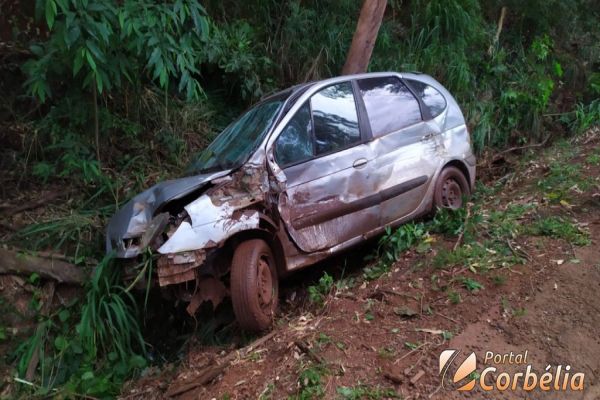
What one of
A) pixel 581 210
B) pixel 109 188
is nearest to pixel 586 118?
pixel 581 210

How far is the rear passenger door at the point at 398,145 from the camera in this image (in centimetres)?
458

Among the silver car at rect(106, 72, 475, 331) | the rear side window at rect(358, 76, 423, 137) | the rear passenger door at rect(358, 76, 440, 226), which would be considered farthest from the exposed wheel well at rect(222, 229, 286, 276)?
the rear side window at rect(358, 76, 423, 137)

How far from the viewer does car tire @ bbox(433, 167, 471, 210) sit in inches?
196

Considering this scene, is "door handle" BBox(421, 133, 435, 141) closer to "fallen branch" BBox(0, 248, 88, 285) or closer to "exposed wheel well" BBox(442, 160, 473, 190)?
→ "exposed wheel well" BBox(442, 160, 473, 190)

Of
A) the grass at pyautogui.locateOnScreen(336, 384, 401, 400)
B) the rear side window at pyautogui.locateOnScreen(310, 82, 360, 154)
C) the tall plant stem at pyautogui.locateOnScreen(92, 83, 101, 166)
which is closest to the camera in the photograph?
the grass at pyautogui.locateOnScreen(336, 384, 401, 400)

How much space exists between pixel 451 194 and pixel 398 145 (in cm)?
91

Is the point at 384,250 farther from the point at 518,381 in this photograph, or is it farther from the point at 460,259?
the point at 518,381

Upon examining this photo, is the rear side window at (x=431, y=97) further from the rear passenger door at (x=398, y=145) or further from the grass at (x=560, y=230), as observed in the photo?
the grass at (x=560, y=230)

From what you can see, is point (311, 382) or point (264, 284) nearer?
point (311, 382)

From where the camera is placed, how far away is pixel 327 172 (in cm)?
420

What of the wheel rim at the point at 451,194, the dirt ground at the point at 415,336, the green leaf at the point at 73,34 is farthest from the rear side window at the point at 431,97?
the green leaf at the point at 73,34

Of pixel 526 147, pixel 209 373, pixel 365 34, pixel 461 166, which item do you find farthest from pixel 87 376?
pixel 526 147

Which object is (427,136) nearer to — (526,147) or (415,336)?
(415,336)

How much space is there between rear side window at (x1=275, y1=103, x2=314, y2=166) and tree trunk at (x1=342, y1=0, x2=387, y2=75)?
8.49ft
